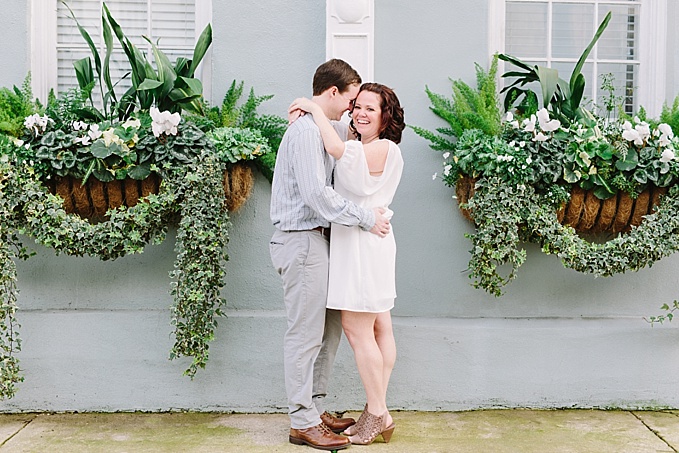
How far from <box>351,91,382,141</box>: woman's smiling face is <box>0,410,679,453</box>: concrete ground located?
5.25 feet

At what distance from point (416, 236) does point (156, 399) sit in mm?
1790

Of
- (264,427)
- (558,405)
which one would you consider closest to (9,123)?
(264,427)

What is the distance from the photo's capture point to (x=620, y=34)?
194 inches

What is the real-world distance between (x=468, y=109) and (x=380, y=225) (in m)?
1.03

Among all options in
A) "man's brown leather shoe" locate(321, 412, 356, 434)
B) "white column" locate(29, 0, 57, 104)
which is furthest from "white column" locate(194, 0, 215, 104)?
"man's brown leather shoe" locate(321, 412, 356, 434)

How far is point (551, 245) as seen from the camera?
4.31 meters

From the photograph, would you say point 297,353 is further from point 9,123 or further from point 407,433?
point 9,123

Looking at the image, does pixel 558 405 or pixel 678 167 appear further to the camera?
pixel 558 405

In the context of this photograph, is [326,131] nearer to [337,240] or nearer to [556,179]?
[337,240]

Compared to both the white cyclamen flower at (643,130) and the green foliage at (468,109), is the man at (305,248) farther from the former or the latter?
the white cyclamen flower at (643,130)

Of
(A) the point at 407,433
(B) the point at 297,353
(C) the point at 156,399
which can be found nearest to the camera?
(B) the point at 297,353

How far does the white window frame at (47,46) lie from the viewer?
4.67 meters

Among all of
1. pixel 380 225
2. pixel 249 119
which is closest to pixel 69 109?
pixel 249 119

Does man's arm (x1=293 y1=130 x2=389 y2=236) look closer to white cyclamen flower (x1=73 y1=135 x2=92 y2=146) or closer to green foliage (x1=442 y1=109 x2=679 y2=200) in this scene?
green foliage (x1=442 y1=109 x2=679 y2=200)
